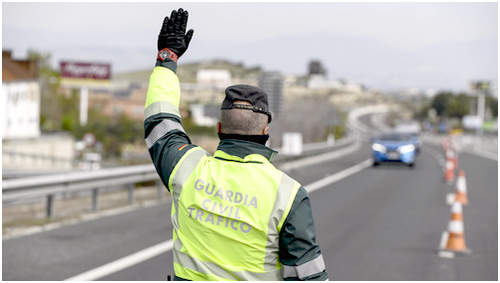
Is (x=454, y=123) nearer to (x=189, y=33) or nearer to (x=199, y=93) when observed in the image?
(x=199, y=93)

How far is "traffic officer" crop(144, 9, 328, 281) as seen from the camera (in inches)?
103

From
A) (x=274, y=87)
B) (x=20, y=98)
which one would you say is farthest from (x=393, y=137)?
(x=20, y=98)

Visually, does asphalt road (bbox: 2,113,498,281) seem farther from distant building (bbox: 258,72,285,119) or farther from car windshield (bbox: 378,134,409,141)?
car windshield (bbox: 378,134,409,141)

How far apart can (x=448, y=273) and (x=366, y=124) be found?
506ft

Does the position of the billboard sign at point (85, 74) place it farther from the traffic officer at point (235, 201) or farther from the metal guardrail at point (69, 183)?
the traffic officer at point (235, 201)

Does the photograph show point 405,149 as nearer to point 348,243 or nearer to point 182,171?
point 348,243

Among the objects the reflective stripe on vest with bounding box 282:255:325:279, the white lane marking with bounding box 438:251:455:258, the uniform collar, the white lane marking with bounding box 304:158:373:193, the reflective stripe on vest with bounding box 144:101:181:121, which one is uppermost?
the reflective stripe on vest with bounding box 144:101:181:121

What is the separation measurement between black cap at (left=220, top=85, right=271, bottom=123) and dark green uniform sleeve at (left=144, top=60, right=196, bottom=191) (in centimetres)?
29

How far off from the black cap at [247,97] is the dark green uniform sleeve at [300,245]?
1.39 feet

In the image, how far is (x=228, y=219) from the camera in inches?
106

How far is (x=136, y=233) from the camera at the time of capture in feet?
33.0

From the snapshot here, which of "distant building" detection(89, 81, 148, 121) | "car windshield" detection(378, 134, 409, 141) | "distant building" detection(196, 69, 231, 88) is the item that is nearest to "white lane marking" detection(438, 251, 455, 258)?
"car windshield" detection(378, 134, 409, 141)

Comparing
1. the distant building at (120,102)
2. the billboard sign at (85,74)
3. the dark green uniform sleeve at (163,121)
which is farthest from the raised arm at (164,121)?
the distant building at (120,102)

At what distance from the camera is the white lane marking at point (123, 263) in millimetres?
7160
